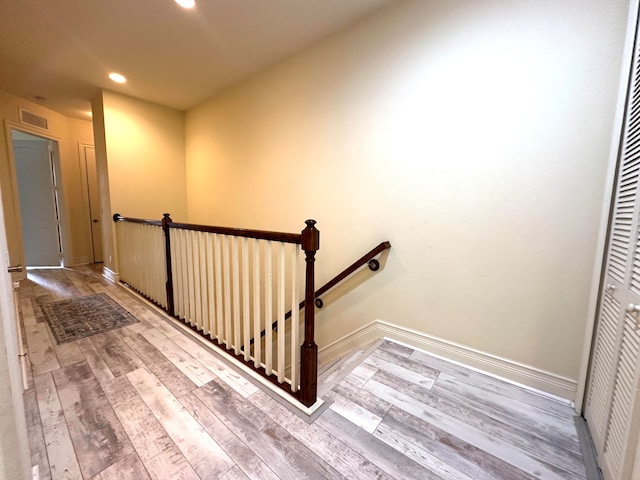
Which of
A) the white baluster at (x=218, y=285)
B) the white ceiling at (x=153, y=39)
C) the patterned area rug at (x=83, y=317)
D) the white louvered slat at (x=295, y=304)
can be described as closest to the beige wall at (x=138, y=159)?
the white ceiling at (x=153, y=39)

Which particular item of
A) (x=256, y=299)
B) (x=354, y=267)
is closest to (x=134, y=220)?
(x=256, y=299)

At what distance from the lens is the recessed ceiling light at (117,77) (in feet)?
10.0

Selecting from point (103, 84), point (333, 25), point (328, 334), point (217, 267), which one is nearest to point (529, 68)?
Result: point (333, 25)

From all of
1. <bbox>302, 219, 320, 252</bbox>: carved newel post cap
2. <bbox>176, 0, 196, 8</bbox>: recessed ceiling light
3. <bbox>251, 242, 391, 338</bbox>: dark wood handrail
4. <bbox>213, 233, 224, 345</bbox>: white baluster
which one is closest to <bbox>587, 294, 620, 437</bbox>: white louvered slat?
<bbox>251, 242, 391, 338</bbox>: dark wood handrail

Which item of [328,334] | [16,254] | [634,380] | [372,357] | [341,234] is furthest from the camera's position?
[16,254]

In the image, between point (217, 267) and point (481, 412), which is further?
point (217, 267)

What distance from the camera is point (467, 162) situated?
174cm

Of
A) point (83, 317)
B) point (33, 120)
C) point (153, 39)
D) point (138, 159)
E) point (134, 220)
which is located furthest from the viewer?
point (33, 120)

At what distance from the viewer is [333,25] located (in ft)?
7.37

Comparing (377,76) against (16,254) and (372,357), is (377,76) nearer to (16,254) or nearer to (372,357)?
(372,357)

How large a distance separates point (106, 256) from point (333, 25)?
4.42 metres

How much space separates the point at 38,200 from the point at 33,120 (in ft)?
4.62

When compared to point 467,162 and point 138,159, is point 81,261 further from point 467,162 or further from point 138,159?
point 467,162

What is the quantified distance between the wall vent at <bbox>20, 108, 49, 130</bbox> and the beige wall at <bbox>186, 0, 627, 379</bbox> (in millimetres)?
4110
